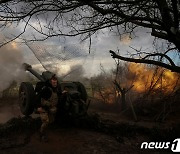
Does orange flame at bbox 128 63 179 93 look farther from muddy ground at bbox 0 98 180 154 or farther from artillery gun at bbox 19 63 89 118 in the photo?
artillery gun at bbox 19 63 89 118

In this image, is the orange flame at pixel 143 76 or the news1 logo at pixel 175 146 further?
the orange flame at pixel 143 76

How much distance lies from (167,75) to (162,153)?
1630 centimetres

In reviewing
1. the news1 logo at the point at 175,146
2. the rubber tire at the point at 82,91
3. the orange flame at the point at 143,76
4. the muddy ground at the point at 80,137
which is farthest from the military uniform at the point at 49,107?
the orange flame at the point at 143,76

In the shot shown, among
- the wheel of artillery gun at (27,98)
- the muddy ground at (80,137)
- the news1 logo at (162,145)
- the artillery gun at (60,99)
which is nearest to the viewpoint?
A: the muddy ground at (80,137)

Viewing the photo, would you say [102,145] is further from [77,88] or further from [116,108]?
[116,108]

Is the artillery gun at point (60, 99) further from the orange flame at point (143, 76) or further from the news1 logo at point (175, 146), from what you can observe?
the orange flame at point (143, 76)

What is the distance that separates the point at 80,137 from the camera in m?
8.45

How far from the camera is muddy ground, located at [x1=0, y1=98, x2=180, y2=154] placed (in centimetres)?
770

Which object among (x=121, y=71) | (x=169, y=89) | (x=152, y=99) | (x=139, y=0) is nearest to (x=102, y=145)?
(x=139, y=0)

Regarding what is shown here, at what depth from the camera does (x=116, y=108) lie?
2117 cm

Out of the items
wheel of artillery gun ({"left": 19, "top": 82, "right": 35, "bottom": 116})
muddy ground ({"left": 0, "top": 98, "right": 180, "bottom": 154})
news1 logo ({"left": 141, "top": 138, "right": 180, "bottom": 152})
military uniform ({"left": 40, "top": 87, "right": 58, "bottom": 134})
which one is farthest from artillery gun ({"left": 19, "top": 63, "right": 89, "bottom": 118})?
news1 logo ({"left": 141, "top": 138, "right": 180, "bottom": 152})

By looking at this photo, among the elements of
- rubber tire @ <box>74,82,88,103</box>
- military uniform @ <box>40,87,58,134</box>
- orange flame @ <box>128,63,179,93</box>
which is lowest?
military uniform @ <box>40,87,58,134</box>

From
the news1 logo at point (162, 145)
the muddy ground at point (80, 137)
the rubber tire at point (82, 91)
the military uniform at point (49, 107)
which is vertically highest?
the rubber tire at point (82, 91)

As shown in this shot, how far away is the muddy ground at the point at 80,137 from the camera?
25.3 feet
